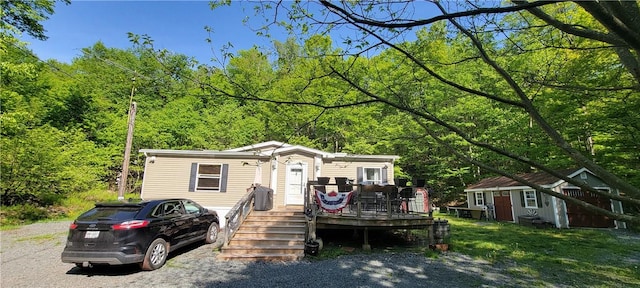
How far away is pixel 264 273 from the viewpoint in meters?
5.90

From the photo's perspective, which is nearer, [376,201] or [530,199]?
[376,201]

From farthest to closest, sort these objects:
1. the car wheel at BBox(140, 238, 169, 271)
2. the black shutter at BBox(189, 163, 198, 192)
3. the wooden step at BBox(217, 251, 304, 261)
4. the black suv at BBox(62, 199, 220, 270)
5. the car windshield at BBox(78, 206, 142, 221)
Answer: the black shutter at BBox(189, 163, 198, 192) < the wooden step at BBox(217, 251, 304, 261) < the car wheel at BBox(140, 238, 169, 271) < the car windshield at BBox(78, 206, 142, 221) < the black suv at BBox(62, 199, 220, 270)

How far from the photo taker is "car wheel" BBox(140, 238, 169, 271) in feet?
19.2

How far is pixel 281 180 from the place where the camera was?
40.7ft

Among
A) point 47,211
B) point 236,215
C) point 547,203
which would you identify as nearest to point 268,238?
point 236,215

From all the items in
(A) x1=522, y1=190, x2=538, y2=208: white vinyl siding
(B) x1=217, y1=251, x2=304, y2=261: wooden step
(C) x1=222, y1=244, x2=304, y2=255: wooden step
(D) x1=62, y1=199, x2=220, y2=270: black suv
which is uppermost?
(A) x1=522, y1=190, x2=538, y2=208: white vinyl siding

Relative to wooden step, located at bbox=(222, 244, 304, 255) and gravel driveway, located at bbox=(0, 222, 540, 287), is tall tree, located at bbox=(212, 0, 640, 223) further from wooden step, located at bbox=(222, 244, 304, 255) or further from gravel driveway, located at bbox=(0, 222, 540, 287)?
wooden step, located at bbox=(222, 244, 304, 255)

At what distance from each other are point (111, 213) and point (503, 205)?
18.9m

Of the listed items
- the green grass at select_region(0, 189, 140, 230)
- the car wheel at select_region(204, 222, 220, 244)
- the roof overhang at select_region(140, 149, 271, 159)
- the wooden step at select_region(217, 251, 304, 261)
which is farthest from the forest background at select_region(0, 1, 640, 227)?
the car wheel at select_region(204, 222, 220, 244)

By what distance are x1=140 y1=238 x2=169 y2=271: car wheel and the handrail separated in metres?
1.45

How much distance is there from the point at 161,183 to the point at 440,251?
1076 centimetres

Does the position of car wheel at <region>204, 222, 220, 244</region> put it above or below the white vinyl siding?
below

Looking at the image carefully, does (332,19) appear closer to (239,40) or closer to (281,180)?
(239,40)

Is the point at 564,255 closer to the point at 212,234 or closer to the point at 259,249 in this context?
the point at 259,249
